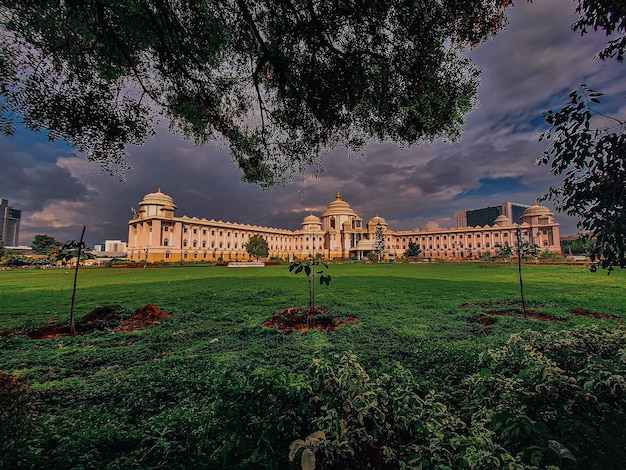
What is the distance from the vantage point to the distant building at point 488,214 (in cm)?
14848

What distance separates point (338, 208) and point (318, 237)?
37.6ft

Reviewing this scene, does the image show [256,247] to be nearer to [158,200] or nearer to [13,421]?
[158,200]

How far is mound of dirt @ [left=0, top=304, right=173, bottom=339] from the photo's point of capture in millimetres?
5655

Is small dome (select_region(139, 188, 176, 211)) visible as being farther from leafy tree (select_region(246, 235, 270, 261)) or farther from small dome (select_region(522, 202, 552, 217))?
small dome (select_region(522, 202, 552, 217))

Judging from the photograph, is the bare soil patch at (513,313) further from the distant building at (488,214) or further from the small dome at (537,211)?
the distant building at (488,214)

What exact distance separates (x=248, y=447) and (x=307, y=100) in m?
3.83

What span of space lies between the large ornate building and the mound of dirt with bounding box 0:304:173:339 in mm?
60350

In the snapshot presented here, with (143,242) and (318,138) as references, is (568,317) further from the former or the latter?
(143,242)

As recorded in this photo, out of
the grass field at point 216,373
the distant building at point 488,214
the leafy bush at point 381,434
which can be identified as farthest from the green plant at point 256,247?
the distant building at point 488,214

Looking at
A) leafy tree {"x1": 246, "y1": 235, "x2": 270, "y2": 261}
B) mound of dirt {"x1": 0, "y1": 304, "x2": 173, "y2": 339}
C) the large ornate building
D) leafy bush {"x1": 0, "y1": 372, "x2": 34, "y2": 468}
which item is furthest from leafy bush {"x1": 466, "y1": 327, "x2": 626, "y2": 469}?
the large ornate building

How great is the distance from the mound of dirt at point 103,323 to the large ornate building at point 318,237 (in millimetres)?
60350

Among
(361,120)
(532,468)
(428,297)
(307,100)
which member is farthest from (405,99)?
(428,297)

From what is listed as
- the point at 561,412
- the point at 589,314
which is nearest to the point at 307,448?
the point at 561,412

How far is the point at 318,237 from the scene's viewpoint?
95.3m
